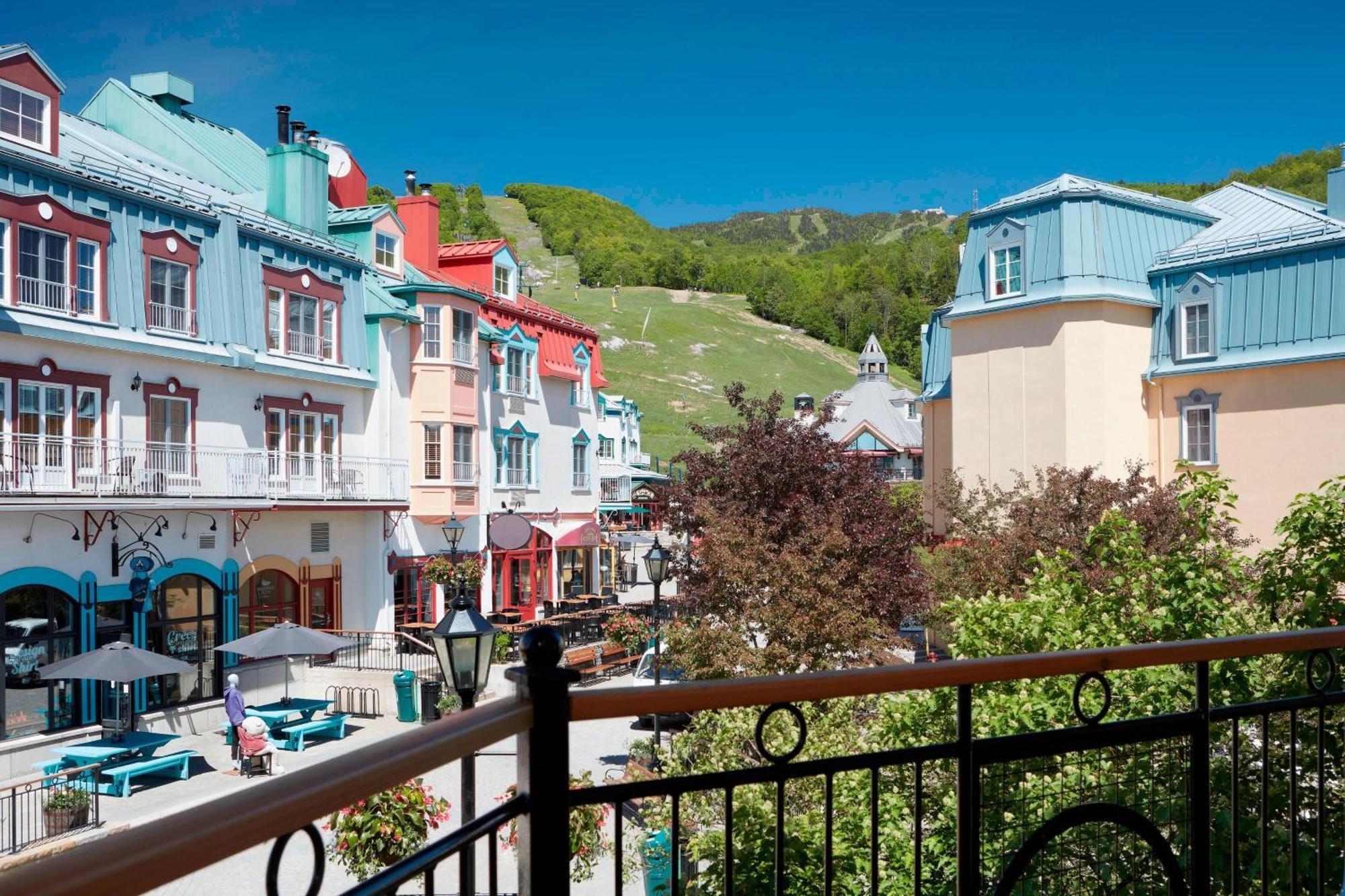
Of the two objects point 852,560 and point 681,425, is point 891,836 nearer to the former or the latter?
point 852,560

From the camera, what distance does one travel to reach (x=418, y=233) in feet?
108

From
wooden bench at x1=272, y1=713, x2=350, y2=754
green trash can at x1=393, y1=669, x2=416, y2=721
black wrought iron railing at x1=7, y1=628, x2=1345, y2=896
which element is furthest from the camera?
green trash can at x1=393, y1=669, x2=416, y2=721

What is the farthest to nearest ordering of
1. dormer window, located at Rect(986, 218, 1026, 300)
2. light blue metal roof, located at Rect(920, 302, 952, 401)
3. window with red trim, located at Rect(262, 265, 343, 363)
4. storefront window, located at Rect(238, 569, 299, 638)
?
1. light blue metal roof, located at Rect(920, 302, 952, 401)
2. dormer window, located at Rect(986, 218, 1026, 300)
3. window with red trim, located at Rect(262, 265, 343, 363)
4. storefront window, located at Rect(238, 569, 299, 638)

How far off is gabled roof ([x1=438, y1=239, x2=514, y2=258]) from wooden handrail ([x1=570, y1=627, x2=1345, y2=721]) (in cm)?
3205

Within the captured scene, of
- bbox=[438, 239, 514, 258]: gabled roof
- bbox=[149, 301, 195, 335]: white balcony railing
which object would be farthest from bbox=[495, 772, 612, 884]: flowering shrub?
bbox=[438, 239, 514, 258]: gabled roof

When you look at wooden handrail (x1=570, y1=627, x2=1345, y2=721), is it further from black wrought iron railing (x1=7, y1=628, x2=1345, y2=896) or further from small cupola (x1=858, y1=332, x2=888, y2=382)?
small cupola (x1=858, y1=332, x2=888, y2=382)

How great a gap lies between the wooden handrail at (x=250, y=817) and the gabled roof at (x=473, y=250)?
1306 inches

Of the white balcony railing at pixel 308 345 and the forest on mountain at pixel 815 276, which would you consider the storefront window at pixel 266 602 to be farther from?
the forest on mountain at pixel 815 276

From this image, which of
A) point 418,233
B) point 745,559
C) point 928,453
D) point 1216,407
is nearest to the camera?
point 745,559

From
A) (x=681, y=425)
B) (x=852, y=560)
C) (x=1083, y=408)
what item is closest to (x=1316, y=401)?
(x=1083, y=408)

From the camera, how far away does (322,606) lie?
27.2 m

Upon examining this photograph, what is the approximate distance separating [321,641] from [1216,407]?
22190mm

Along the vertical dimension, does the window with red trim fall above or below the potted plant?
above

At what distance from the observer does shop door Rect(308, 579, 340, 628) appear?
26.8 metres
